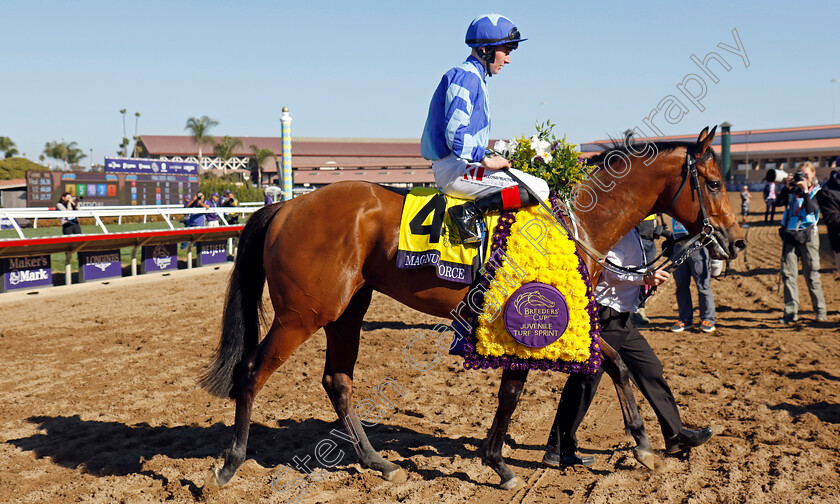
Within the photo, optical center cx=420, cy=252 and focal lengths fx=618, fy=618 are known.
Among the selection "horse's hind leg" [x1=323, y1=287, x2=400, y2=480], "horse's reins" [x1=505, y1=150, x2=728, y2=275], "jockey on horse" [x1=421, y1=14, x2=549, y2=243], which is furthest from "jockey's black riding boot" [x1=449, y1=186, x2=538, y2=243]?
"horse's hind leg" [x1=323, y1=287, x2=400, y2=480]

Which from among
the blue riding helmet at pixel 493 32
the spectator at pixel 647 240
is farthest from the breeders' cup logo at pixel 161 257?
the blue riding helmet at pixel 493 32

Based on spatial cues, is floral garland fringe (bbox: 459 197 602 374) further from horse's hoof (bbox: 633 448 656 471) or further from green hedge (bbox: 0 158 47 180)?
green hedge (bbox: 0 158 47 180)

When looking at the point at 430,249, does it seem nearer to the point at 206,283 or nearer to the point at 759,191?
the point at 206,283

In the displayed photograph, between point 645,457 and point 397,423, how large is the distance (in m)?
1.75

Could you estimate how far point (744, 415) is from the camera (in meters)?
4.40

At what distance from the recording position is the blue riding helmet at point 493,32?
3.36 m

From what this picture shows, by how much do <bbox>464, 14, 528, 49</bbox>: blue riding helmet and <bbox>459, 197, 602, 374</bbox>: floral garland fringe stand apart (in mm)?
975

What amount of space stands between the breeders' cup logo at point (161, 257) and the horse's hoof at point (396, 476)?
1060 cm

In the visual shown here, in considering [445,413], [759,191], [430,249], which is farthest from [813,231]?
[759,191]

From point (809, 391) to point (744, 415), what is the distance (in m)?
0.90

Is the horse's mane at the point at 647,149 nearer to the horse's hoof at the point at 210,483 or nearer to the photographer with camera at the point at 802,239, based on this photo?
the horse's hoof at the point at 210,483

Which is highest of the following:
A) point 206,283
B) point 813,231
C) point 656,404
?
point 813,231

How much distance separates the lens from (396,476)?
11.6 feet

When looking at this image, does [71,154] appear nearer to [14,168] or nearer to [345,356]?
[14,168]
